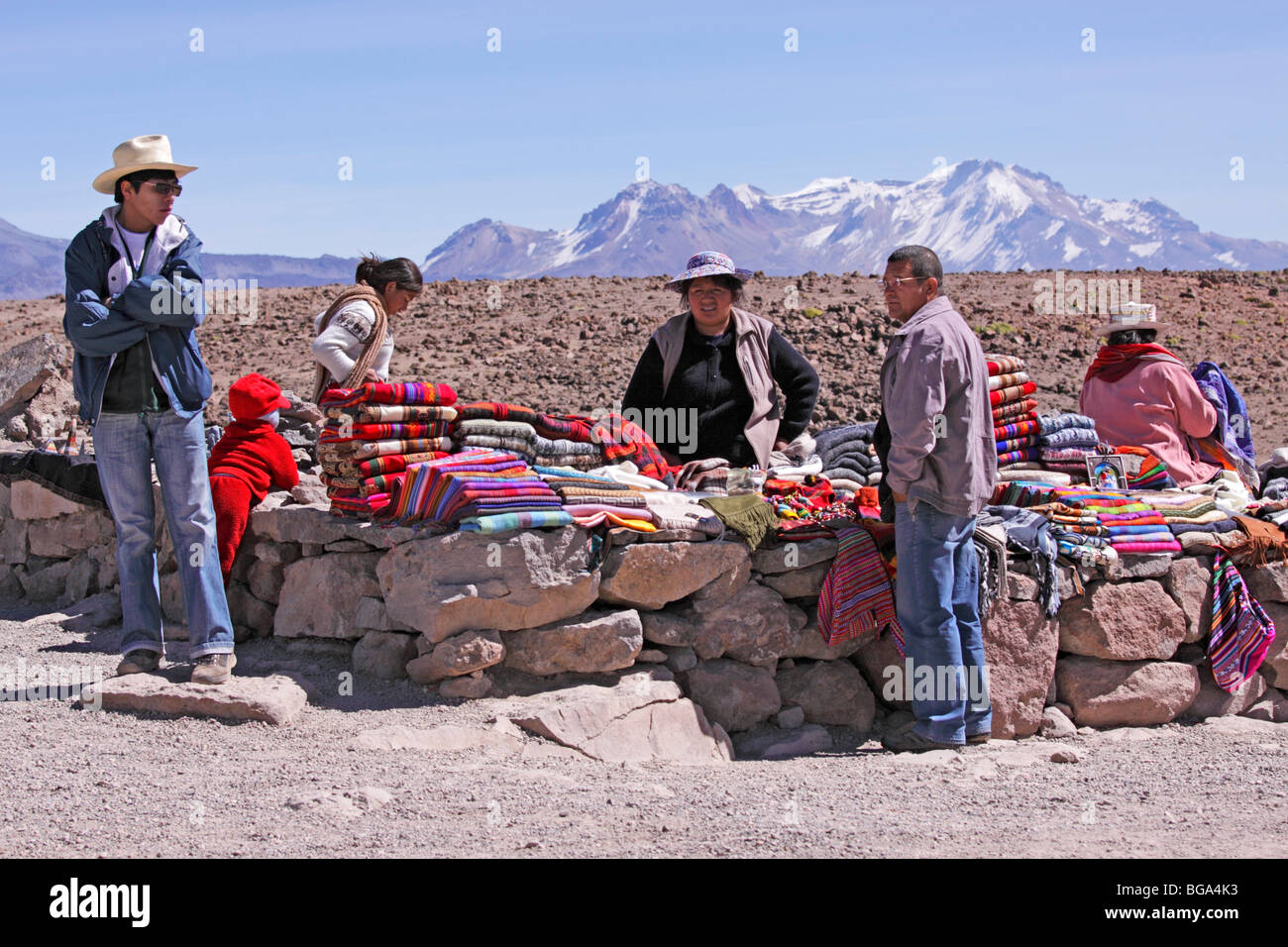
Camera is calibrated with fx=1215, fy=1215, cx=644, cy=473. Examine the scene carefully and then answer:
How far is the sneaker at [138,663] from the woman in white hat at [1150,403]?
517 centimetres

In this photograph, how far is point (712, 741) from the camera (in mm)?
5230

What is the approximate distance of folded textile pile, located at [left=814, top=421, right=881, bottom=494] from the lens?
6410 millimetres

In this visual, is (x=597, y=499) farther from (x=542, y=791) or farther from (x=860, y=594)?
(x=542, y=791)

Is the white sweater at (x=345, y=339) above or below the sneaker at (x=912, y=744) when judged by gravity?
above

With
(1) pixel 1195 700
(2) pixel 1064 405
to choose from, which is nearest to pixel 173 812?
(1) pixel 1195 700

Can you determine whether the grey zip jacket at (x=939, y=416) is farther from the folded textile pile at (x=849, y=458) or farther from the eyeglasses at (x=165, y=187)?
the eyeglasses at (x=165, y=187)

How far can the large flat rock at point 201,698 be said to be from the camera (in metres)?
4.83

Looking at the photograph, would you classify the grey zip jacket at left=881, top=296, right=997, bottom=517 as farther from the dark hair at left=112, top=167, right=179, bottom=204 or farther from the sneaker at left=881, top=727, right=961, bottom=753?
the dark hair at left=112, top=167, right=179, bottom=204

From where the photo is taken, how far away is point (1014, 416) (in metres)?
6.59

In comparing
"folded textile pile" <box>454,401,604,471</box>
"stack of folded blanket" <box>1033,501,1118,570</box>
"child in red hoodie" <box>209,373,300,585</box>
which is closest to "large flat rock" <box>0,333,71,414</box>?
"child in red hoodie" <box>209,373,300,585</box>

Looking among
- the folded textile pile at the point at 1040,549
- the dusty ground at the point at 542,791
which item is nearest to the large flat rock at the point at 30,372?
the dusty ground at the point at 542,791

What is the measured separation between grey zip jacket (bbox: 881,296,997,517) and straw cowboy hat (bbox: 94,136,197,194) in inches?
118

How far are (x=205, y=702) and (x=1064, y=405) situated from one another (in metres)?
17.4
